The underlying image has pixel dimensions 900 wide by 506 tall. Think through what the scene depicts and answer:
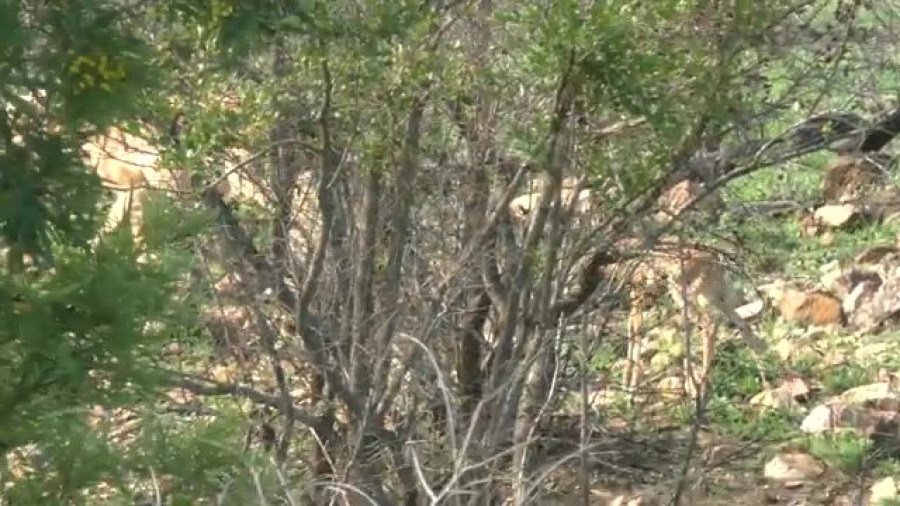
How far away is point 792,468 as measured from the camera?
6.80 metres

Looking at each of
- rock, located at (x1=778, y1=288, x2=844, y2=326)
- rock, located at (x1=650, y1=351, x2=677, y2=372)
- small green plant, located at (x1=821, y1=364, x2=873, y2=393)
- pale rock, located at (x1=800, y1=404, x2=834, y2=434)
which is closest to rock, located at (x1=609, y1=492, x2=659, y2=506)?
rock, located at (x1=650, y1=351, x2=677, y2=372)

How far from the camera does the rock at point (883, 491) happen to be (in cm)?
621

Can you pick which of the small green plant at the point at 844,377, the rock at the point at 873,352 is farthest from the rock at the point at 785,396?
the rock at the point at 873,352

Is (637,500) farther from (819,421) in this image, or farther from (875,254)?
(875,254)

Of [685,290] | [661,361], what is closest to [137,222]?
[685,290]

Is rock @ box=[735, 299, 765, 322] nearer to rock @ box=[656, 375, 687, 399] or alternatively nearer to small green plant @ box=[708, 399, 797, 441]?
small green plant @ box=[708, 399, 797, 441]

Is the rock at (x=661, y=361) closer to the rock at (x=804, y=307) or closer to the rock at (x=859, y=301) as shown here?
the rock at (x=804, y=307)

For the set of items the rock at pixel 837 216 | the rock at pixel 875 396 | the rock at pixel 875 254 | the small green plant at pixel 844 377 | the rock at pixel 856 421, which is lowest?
the rock at pixel 856 421

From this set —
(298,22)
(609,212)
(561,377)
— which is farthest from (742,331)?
(298,22)

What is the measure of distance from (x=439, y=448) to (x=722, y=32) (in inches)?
63.6

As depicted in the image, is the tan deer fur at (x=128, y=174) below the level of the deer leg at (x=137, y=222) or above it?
above

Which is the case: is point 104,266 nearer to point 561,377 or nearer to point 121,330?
point 121,330

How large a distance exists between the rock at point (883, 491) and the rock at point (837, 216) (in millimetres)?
2810

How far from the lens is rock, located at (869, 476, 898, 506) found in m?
6.21
